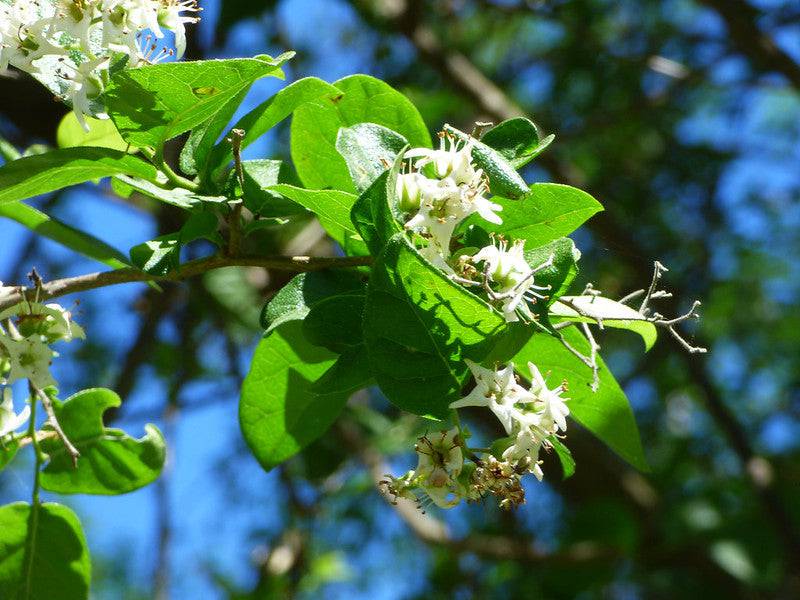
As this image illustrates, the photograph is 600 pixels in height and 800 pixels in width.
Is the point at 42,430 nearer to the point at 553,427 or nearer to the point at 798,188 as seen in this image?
the point at 553,427

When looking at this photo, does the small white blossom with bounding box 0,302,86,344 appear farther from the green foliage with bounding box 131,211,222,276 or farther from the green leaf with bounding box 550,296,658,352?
the green leaf with bounding box 550,296,658,352

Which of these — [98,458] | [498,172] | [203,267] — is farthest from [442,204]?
[98,458]

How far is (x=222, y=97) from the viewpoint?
41.8 inches

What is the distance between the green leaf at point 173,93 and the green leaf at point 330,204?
0.11 m

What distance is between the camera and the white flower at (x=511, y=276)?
3.31 feet

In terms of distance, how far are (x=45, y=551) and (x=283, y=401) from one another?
1.25 feet

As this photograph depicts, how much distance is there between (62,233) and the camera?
1320 millimetres

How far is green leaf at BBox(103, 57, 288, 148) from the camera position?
3.41 feet

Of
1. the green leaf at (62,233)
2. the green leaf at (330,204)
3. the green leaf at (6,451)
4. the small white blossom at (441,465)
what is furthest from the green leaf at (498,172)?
the green leaf at (6,451)

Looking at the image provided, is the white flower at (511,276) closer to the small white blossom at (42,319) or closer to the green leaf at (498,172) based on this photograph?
the green leaf at (498,172)

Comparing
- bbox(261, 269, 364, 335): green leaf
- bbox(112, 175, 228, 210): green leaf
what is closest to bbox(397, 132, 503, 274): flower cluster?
bbox(261, 269, 364, 335): green leaf

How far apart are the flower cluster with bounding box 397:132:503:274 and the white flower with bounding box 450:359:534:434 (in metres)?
0.12

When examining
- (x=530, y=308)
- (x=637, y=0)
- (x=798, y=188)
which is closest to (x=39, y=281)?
(x=530, y=308)

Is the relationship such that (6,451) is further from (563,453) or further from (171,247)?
(563,453)
